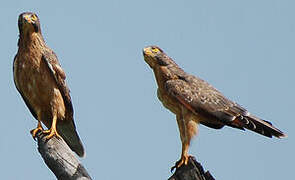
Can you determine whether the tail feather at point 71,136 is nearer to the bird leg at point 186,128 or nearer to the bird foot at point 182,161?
the bird leg at point 186,128

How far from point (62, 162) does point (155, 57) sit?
2.90 m

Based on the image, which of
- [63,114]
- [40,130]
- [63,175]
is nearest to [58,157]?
[63,175]

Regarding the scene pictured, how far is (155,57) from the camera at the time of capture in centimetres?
844

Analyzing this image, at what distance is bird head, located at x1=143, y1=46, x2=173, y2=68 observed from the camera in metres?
8.43

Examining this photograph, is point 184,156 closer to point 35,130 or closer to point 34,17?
point 35,130

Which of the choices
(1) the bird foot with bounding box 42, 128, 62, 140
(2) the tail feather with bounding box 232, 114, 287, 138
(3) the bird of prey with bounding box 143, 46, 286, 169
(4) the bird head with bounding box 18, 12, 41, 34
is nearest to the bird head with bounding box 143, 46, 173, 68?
(3) the bird of prey with bounding box 143, 46, 286, 169

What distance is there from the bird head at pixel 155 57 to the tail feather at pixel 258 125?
53.3 inches

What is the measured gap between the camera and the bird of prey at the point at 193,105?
25.6ft

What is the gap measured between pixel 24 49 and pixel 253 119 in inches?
135

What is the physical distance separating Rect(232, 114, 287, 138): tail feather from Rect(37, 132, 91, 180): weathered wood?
8.54 feet

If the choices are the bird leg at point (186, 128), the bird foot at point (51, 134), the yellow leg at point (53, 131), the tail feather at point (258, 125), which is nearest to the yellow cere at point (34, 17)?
the yellow leg at point (53, 131)

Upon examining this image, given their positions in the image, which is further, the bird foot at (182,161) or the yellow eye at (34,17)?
the yellow eye at (34,17)

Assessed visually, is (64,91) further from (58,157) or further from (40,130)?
(58,157)

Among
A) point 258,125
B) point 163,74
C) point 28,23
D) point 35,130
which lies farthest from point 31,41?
point 258,125
